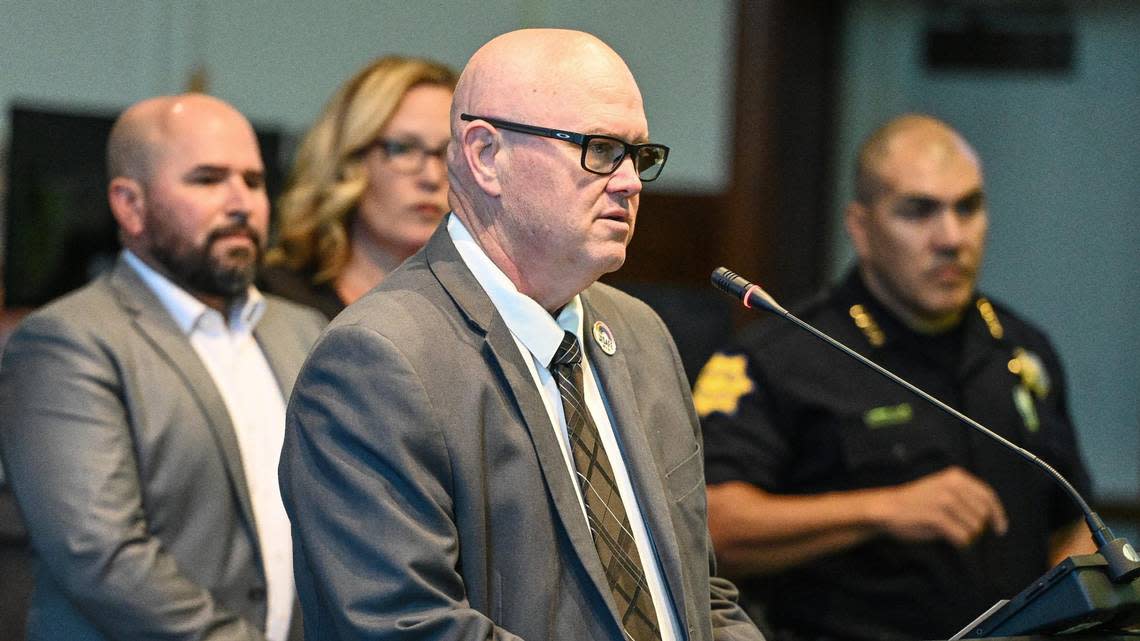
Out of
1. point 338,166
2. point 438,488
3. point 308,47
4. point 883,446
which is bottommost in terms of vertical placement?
point 883,446

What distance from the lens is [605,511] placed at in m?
1.74

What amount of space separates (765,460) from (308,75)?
85.1 inches

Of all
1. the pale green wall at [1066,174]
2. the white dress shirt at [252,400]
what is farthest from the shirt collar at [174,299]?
the pale green wall at [1066,174]

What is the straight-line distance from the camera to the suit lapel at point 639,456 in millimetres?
1768

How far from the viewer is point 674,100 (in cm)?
475

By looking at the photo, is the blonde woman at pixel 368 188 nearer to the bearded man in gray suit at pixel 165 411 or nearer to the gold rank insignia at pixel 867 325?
the bearded man in gray suit at pixel 165 411

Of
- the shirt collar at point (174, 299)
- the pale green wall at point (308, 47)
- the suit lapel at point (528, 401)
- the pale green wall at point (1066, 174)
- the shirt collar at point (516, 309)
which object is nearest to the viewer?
the suit lapel at point (528, 401)

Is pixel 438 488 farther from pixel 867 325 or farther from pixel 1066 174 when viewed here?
pixel 1066 174

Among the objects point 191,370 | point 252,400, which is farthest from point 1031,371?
point 191,370

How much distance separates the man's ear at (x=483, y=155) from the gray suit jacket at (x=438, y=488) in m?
0.09

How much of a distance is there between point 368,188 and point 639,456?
1.45 meters

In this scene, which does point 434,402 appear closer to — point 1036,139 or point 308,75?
point 308,75

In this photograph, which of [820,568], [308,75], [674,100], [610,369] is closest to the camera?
[610,369]

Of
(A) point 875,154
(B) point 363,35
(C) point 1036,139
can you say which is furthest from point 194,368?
(C) point 1036,139
